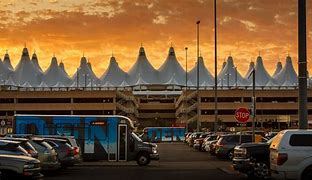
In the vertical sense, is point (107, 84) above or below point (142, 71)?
below

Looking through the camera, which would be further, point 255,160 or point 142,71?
point 142,71

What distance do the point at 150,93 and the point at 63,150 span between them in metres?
139

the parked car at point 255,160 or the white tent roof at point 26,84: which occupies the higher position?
the white tent roof at point 26,84

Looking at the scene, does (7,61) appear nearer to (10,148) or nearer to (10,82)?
(10,82)

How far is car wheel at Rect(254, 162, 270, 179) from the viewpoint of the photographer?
2239cm

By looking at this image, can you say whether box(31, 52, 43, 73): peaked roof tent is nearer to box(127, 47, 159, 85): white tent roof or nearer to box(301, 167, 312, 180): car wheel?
box(127, 47, 159, 85): white tent roof

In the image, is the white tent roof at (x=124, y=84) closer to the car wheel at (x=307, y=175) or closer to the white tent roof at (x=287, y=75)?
the white tent roof at (x=287, y=75)

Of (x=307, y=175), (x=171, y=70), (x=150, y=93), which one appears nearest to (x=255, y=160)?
(x=307, y=175)

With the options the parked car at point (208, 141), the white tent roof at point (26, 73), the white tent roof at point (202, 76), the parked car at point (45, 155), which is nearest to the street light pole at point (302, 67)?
the parked car at point (45, 155)

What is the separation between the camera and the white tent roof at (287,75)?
177 metres

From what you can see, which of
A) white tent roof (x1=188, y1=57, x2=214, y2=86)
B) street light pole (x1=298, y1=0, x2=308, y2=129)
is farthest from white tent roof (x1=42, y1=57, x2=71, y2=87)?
street light pole (x1=298, y1=0, x2=308, y2=129)

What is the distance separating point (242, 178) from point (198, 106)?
10680cm

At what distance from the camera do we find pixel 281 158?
1920 centimetres

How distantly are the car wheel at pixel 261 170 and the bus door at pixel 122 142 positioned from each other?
49.1 ft
